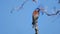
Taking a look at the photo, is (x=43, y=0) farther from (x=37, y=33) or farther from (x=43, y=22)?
(x=37, y=33)

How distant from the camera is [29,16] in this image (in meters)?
1.36

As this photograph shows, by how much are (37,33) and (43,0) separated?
1.23 feet

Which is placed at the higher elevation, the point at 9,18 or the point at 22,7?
the point at 22,7

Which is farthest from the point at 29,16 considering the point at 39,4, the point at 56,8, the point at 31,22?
the point at 56,8

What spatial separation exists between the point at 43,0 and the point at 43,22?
0.25m


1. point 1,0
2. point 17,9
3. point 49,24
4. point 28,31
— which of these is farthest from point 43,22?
point 1,0

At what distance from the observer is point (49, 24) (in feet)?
4.43

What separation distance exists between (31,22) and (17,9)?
216 mm

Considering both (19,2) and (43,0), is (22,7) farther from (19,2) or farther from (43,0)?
(43,0)

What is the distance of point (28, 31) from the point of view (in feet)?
4.42

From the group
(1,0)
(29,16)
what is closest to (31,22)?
(29,16)

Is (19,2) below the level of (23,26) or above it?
above

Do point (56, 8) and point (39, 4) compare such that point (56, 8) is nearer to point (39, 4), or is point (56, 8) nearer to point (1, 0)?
point (39, 4)

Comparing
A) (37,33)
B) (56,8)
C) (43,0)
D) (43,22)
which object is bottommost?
(37,33)
